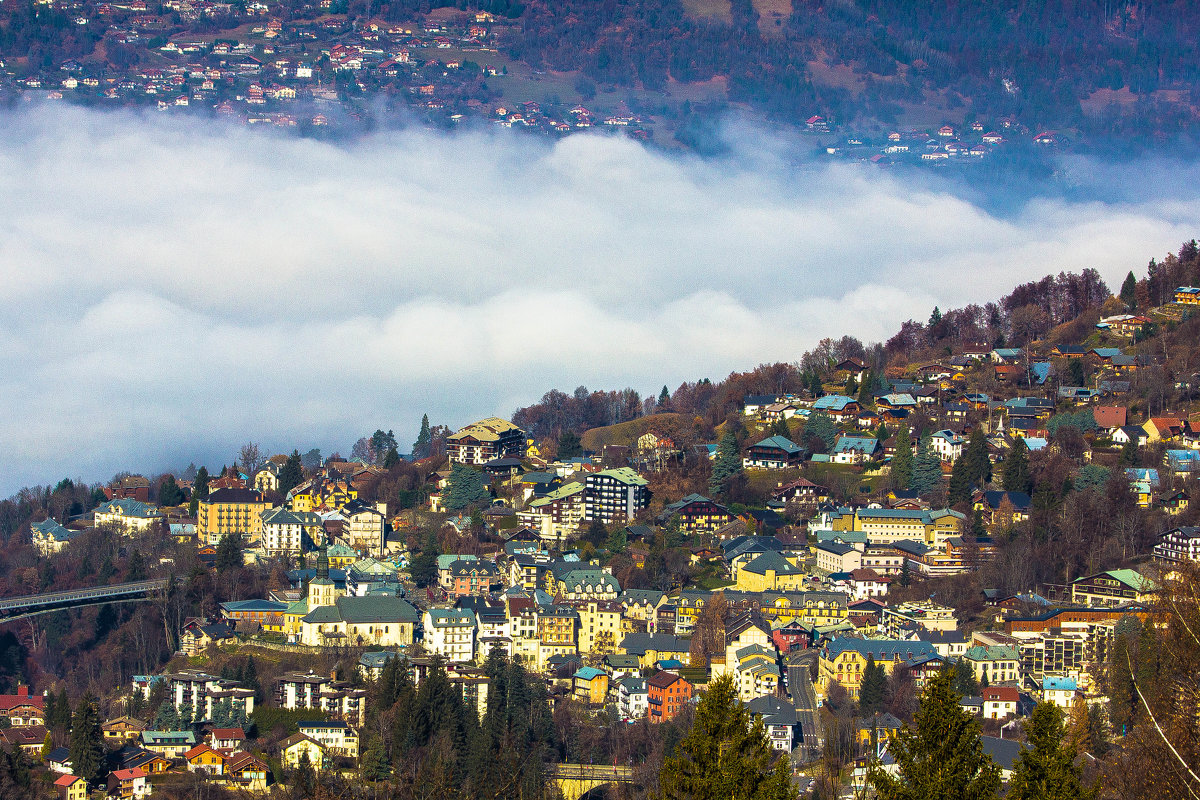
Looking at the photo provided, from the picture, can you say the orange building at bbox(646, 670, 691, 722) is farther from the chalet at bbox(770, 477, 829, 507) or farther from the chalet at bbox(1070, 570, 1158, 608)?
the chalet at bbox(770, 477, 829, 507)

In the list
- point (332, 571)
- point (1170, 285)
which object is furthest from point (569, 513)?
point (1170, 285)

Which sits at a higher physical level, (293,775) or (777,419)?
(777,419)

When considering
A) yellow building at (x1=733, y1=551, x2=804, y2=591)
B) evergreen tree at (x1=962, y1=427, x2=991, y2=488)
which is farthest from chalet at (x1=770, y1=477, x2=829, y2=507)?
yellow building at (x1=733, y1=551, x2=804, y2=591)

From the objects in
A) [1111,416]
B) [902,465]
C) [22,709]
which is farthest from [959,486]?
[22,709]

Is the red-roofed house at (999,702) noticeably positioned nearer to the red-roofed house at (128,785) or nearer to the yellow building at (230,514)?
the red-roofed house at (128,785)

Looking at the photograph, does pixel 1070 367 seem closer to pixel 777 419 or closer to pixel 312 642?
pixel 777 419

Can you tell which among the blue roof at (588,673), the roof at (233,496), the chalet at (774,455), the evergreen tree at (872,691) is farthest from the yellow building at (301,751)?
the chalet at (774,455)

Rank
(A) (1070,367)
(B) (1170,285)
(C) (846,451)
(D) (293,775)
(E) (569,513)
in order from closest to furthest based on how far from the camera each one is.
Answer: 1. (D) (293,775)
2. (E) (569,513)
3. (C) (846,451)
4. (A) (1070,367)
5. (B) (1170,285)
